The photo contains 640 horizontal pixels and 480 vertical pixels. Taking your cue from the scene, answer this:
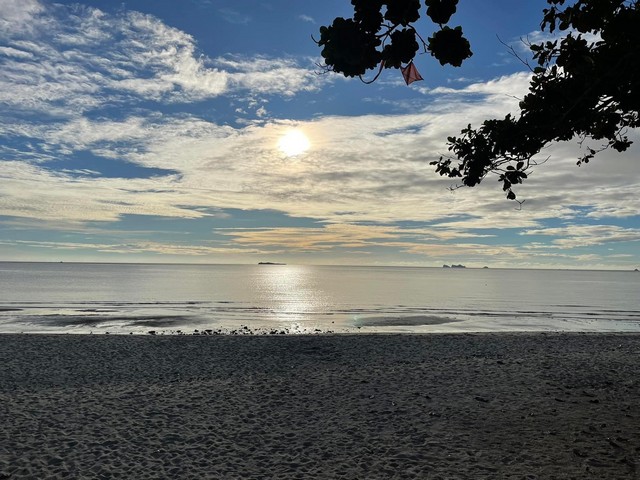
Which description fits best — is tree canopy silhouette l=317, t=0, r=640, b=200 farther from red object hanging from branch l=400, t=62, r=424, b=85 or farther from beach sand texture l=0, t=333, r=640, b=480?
beach sand texture l=0, t=333, r=640, b=480

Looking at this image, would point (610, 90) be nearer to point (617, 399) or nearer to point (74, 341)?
point (617, 399)

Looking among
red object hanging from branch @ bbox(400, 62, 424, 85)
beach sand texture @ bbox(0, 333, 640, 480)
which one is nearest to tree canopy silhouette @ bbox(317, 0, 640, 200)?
red object hanging from branch @ bbox(400, 62, 424, 85)

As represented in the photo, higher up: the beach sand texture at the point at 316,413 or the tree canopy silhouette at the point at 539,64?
the tree canopy silhouette at the point at 539,64

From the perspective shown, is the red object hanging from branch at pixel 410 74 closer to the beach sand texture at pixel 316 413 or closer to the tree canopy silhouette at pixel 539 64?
the tree canopy silhouette at pixel 539 64

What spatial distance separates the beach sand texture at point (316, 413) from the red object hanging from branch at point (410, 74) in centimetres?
622

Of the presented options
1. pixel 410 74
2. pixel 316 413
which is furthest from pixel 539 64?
pixel 316 413

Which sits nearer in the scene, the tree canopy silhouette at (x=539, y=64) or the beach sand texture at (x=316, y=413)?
the tree canopy silhouette at (x=539, y=64)

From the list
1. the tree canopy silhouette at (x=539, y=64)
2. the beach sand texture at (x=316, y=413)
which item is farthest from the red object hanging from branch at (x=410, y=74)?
the beach sand texture at (x=316, y=413)

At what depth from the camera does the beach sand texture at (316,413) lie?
820 cm

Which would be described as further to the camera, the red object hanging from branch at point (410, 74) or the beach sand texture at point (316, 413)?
the beach sand texture at point (316, 413)

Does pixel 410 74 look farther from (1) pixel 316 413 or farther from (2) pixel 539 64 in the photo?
(1) pixel 316 413

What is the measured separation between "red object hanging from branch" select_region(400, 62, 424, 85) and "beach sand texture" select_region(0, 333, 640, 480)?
20.4 feet

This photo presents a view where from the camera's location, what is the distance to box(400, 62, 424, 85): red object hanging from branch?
5477mm

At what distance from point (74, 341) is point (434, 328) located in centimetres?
2283
